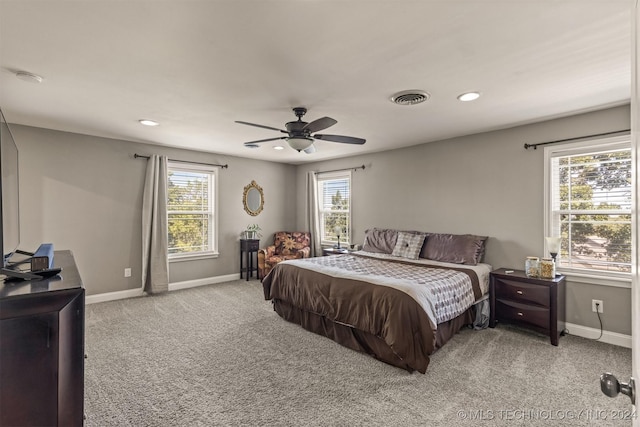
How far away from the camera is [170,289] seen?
512cm

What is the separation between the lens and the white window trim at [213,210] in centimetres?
521

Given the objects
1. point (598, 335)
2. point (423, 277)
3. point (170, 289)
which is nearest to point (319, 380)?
point (423, 277)

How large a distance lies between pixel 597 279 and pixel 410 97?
277 cm

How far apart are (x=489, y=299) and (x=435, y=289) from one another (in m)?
1.17

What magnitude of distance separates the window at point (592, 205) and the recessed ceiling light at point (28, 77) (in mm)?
5007

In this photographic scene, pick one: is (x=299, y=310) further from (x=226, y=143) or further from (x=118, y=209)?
(x=118, y=209)

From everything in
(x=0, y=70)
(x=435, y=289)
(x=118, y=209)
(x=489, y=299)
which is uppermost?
(x=0, y=70)

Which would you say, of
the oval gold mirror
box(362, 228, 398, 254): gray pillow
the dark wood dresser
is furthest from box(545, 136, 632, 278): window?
the oval gold mirror

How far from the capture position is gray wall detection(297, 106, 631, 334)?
3299 mm

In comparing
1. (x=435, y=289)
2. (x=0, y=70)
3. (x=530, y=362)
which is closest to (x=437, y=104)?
(x=435, y=289)

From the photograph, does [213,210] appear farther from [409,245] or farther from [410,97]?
[410,97]

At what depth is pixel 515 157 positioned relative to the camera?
3.82m

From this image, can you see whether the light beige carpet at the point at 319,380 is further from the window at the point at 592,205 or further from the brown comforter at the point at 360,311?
the window at the point at 592,205

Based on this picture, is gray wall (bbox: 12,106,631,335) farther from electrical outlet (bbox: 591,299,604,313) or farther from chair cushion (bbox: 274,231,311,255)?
chair cushion (bbox: 274,231,311,255)
